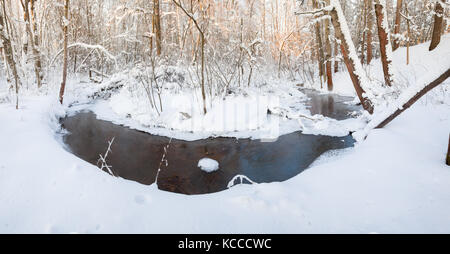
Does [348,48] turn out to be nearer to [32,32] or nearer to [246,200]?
[246,200]

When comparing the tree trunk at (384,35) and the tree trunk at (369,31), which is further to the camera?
the tree trunk at (369,31)

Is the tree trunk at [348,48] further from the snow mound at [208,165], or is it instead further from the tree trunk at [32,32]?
the tree trunk at [32,32]

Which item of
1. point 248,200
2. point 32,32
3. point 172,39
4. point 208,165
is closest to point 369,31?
point 172,39

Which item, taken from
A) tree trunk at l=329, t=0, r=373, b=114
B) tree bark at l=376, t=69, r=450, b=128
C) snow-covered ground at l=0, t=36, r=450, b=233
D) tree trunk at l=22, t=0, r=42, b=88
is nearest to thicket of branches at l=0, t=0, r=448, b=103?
tree trunk at l=22, t=0, r=42, b=88

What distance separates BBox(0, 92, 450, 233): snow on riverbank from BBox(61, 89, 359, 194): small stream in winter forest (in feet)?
3.88

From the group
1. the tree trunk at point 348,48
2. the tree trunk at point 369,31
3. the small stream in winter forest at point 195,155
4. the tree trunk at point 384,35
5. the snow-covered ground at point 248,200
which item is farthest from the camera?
the tree trunk at point 369,31

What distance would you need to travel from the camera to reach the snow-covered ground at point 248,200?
1.94 meters

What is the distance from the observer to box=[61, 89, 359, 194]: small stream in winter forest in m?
4.04

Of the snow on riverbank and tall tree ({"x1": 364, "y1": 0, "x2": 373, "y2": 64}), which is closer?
the snow on riverbank

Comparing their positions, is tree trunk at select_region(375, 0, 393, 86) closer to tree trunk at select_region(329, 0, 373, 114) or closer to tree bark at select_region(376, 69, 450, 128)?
tree trunk at select_region(329, 0, 373, 114)

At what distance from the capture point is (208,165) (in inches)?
179

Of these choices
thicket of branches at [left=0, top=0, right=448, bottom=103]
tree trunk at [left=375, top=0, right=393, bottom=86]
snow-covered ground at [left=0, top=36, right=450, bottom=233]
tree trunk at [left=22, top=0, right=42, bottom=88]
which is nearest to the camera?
snow-covered ground at [left=0, top=36, right=450, bottom=233]

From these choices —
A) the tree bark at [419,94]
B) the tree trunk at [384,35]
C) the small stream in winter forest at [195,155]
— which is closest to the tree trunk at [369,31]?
the tree trunk at [384,35]
